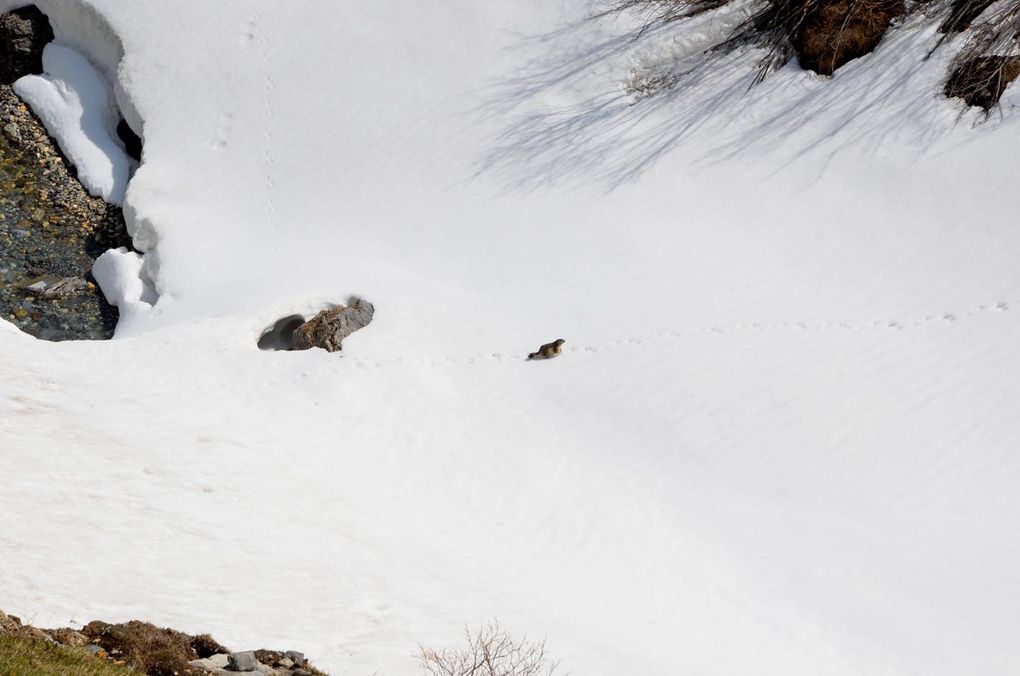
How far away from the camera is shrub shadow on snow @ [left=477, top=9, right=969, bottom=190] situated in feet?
64.1

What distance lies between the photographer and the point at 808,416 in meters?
15.4

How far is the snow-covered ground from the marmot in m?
0.23

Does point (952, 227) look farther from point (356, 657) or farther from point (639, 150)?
point (356, 657)

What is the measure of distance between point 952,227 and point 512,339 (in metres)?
7.13

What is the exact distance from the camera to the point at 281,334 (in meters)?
18.1

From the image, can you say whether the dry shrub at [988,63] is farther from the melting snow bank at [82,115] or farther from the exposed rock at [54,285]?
the melting snow bank at [82,115]

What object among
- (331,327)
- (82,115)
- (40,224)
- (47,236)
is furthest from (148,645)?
(82,115)

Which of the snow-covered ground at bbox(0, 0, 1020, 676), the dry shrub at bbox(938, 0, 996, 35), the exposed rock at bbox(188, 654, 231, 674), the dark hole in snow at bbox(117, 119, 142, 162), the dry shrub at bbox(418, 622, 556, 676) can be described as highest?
the dry shrub at bbox(938, 0, 996, 35)

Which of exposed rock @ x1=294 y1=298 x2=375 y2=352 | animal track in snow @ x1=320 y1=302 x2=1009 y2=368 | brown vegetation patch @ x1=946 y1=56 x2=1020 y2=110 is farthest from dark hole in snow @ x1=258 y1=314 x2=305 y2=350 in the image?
brown vegetation patch @ x1=946 y1=56 x2=1020 y2=110

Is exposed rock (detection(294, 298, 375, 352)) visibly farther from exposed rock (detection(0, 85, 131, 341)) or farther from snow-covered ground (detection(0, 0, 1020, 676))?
exposed rock (detection(0, 85, 131, 341))

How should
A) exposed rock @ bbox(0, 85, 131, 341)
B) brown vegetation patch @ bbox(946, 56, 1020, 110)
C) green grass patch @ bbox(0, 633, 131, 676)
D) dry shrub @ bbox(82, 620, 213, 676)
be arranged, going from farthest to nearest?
brown vegetation patch @ bbox(946, 56, 1020, 110)
exposed rock @ bbox(0, 85, 131, 341)
dry shrub @ bbox(82, 620, 213, 676)
green grass patch @ bbox(0, 633, 131, 676)

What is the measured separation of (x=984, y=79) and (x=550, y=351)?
8856mm

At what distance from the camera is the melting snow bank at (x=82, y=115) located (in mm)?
22047

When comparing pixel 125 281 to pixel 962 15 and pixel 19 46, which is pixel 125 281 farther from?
pixel 962 15
